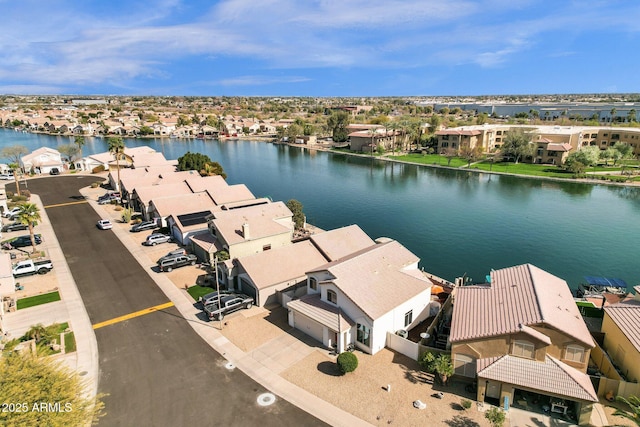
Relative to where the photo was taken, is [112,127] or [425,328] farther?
[112,127]

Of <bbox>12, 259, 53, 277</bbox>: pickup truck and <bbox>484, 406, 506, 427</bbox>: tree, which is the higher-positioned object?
<bbox>12, 259, 53, 277</bbox>: pickup truck

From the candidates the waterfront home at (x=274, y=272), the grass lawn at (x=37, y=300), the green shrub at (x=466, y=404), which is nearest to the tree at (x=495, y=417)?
the green shrub at (x=466, y=404)

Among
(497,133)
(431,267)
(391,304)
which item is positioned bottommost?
(431,267)

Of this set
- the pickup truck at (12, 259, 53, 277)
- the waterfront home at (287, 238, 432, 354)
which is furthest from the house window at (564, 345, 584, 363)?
the pickup truck at (12, 259, 53, 277)

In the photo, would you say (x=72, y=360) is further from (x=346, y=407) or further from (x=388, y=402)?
(x=388, y=402)

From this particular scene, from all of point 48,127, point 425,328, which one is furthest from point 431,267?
point 48,127

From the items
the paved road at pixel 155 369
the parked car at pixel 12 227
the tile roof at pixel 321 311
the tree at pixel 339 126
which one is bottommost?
the paved road at pixel 155 369

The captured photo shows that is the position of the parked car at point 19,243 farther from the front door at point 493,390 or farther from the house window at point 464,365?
the front door at point 493,390

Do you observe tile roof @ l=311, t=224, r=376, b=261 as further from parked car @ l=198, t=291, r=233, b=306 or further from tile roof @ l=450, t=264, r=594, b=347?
tile roof @ l=450, t=264, r=594, b=347
